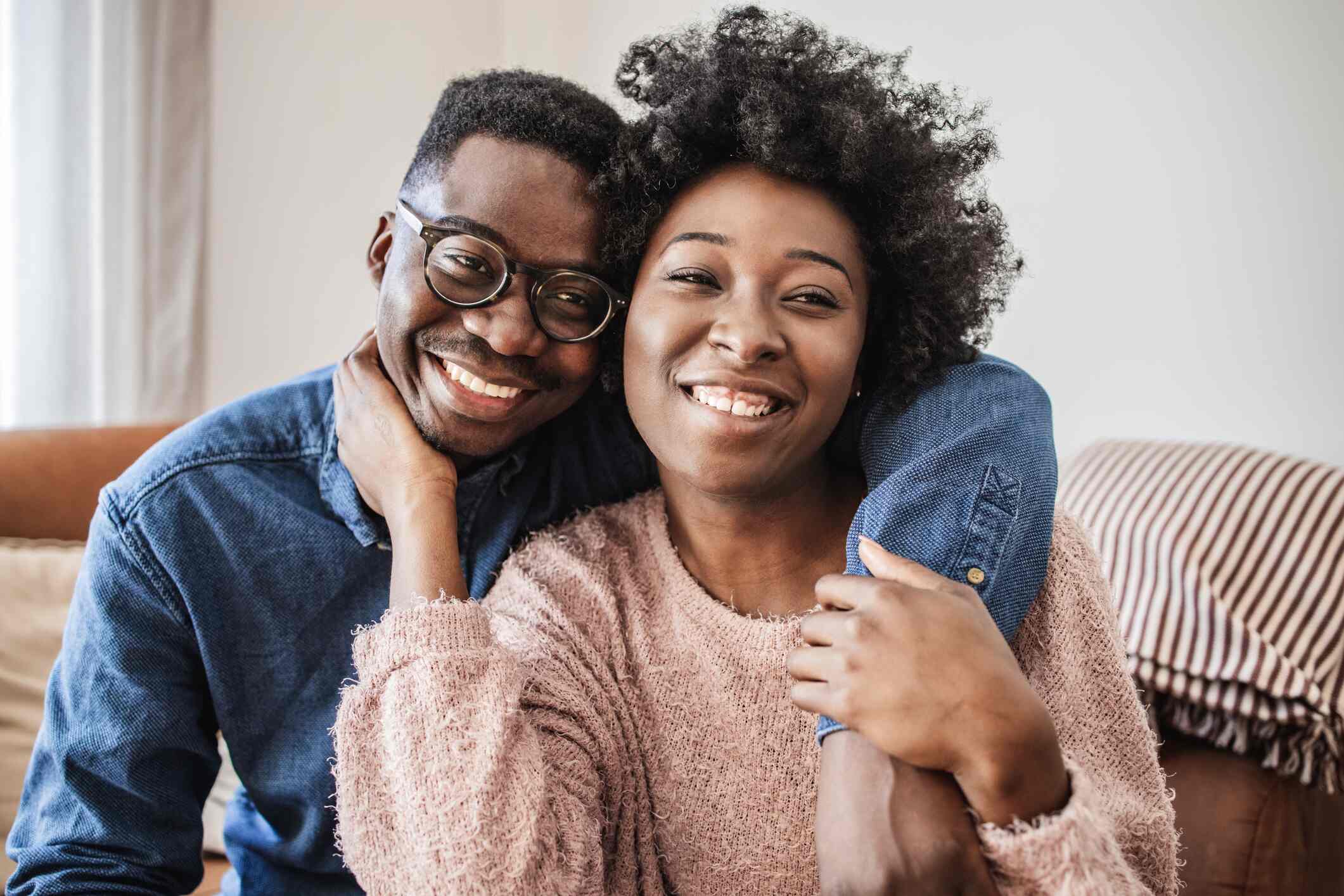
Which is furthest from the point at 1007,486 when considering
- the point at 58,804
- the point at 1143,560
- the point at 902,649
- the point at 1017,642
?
the point at 58,804

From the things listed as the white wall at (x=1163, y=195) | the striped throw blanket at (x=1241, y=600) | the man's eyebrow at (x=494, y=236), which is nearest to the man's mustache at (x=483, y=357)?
the man's eyebrow at (x=494, y=236)

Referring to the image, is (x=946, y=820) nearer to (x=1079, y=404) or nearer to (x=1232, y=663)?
(x=1232, y=663)

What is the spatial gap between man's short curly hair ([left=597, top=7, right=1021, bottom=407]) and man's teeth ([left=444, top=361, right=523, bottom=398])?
159 mm

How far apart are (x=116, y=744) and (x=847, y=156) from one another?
3.64ft

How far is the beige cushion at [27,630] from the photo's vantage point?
185cm

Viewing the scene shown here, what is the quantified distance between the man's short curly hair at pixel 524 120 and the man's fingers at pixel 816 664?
0.66 meters

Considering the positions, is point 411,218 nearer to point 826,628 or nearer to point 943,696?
point 826,628

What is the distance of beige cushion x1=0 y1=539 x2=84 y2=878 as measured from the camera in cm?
185

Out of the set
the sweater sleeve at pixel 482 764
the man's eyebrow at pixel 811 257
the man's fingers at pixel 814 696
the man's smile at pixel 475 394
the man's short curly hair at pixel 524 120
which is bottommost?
the sweater sleeve at pixel 482 764

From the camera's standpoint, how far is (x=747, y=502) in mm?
1300

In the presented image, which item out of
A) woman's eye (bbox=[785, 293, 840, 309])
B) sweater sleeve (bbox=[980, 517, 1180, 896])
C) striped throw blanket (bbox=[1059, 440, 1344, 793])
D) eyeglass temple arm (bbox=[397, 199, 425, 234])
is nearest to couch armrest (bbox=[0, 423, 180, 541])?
eyeglass temple arm (bbox=[397, 199, 425, 234])

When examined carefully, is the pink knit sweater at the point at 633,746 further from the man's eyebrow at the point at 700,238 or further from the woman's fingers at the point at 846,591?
the man's eyebrow at the point at 700,238

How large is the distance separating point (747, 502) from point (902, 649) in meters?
0.39

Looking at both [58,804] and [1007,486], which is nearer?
[1007,486]
